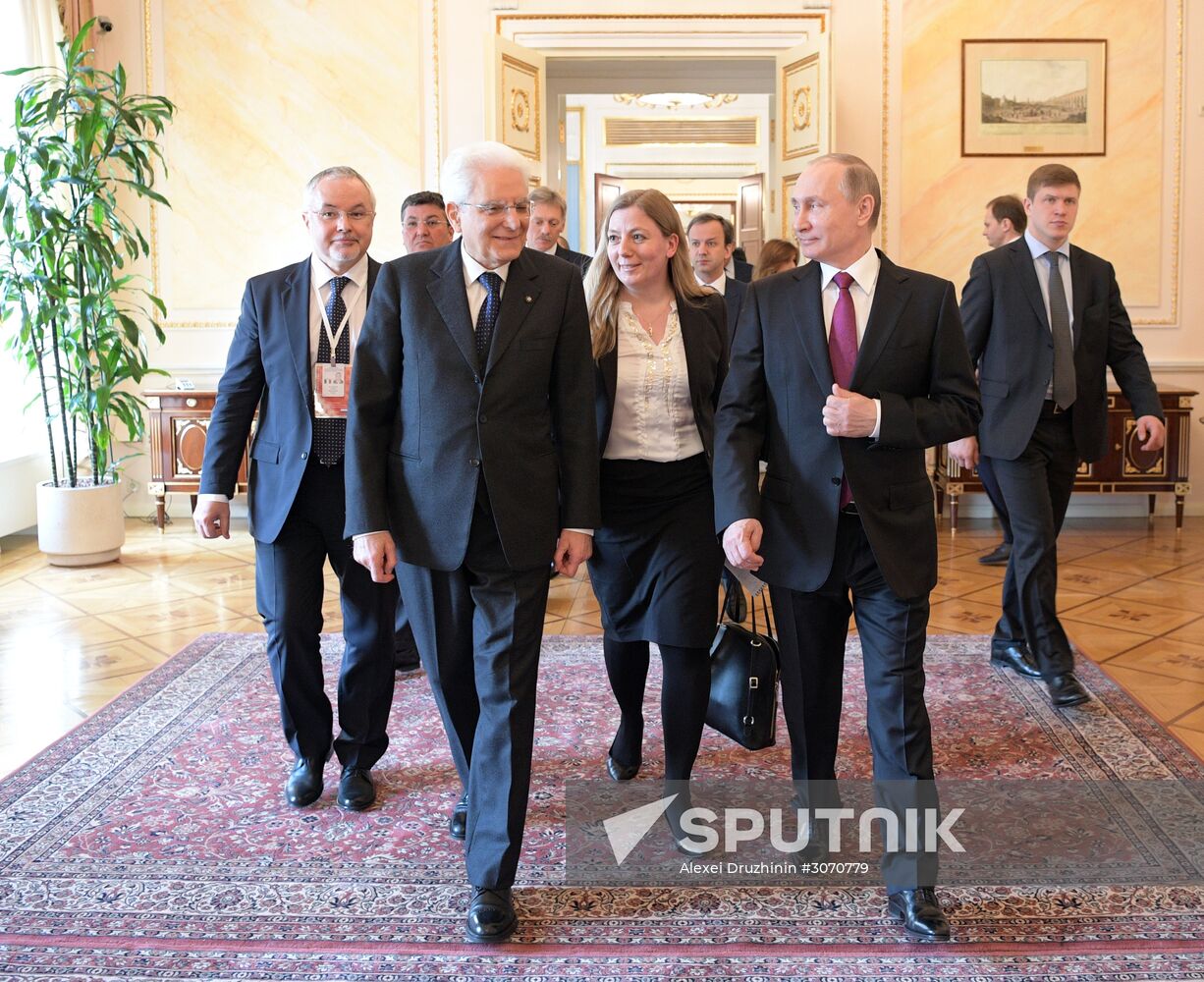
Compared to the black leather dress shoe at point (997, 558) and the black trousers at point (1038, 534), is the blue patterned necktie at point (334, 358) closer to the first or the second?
the black trousers at point (1038, 534)

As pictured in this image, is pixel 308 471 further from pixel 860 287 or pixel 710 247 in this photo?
pixel 710 247

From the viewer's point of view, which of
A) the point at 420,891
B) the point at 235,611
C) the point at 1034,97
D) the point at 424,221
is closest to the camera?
the point at 420,891

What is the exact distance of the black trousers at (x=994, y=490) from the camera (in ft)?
14.0

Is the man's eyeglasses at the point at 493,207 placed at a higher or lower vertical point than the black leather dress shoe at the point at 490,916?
higher

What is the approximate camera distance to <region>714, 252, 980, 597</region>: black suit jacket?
2564 millimetres

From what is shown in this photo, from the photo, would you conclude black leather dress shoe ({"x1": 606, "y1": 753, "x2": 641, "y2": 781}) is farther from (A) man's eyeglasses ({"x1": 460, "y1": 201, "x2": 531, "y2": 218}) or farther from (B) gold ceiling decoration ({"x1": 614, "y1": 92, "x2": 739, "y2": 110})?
(B) gold ceiling decoration ({"x1": 614, "y1": 92, "x2": 739, "y2": 110})

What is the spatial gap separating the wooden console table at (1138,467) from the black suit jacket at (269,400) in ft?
17.6

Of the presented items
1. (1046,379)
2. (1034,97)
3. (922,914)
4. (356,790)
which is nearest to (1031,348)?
(1046,379)

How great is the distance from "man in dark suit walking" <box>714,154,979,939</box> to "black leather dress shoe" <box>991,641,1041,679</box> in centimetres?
200

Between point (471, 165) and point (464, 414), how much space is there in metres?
0.51

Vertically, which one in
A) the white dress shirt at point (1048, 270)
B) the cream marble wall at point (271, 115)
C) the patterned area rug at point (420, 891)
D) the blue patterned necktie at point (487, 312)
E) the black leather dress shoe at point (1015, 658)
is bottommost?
the patterned area rug at point (420, 891)

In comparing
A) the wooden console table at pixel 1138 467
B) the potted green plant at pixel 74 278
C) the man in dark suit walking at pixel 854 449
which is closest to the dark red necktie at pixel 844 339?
the man in dark suit walking at pixel 854 449

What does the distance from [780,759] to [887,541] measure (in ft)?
4.17

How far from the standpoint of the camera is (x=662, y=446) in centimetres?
298
